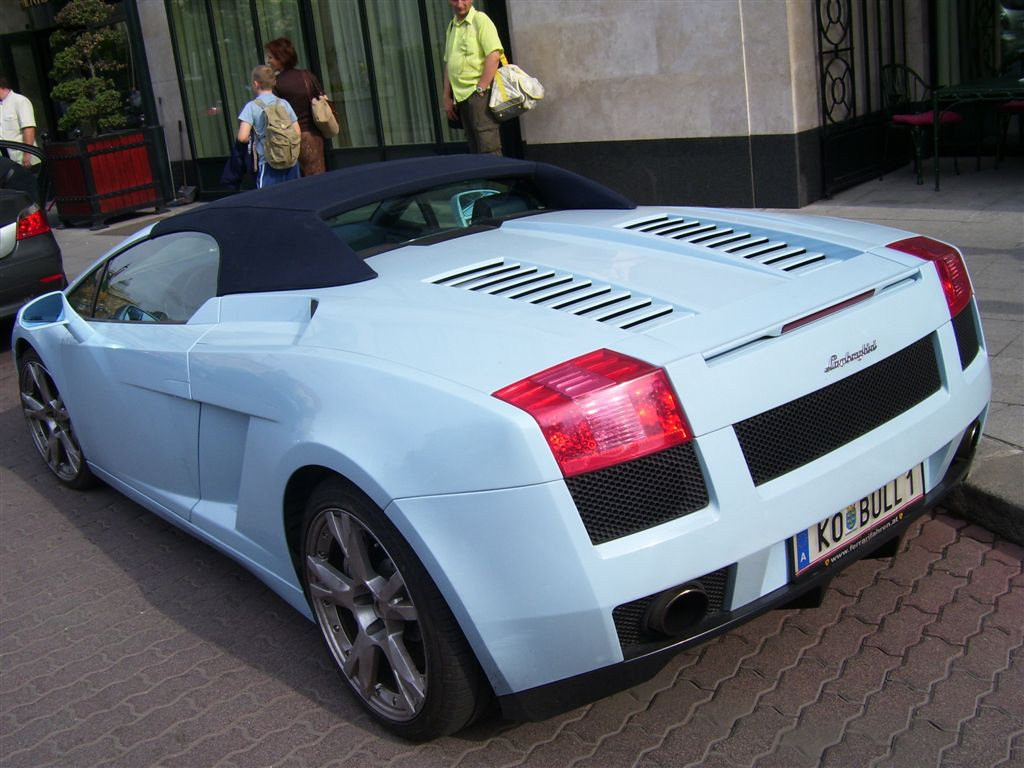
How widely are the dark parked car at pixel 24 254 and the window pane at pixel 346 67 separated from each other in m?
5.26

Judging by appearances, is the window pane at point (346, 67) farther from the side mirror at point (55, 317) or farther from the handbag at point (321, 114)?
the side mirror at point (55, 317)

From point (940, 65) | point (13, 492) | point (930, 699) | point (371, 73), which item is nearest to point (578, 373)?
point (930, 699)

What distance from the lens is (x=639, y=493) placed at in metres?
2.64

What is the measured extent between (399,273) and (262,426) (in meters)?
0.64

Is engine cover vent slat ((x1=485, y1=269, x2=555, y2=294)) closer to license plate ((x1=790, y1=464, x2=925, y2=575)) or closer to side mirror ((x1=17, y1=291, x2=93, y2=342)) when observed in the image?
license plate ((x1=790, y1=464, x2=925, y2=575))

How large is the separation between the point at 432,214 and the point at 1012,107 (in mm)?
7113

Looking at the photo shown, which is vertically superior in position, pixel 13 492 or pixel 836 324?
pixel 836 324

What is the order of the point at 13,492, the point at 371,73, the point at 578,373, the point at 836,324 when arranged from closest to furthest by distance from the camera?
1. the point at 578,373
2. the point at 836,324
3. the point at 13,492
4. the point at 371,73

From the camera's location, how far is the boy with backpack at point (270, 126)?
9.05 metres

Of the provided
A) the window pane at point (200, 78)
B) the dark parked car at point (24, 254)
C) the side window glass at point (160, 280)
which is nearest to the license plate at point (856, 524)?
the side window glass at point (160, 280)

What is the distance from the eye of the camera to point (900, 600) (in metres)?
3.59

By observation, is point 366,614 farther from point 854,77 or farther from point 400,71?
point 400,71

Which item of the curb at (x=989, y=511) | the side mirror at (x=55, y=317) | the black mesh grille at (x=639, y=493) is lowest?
the curb at (x=989, y=511)

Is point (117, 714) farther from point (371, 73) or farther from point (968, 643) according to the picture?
point (371, 73)
